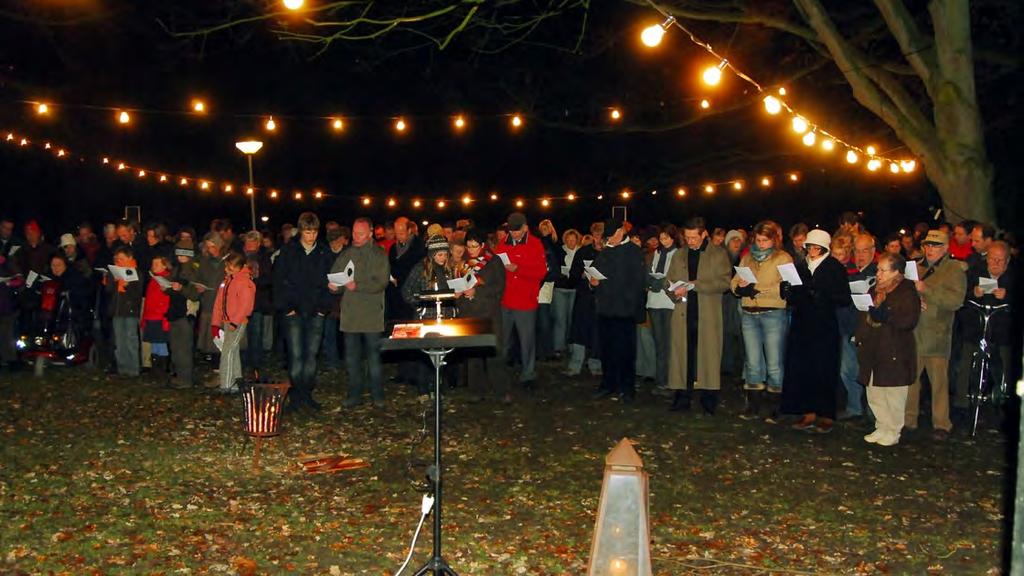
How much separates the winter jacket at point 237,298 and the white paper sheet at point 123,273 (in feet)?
7.30

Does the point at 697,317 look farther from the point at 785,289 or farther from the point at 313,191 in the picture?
the point at 313,191

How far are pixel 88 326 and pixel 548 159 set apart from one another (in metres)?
25.3

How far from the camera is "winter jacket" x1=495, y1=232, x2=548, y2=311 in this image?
13367 millimetres

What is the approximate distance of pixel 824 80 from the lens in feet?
79.2

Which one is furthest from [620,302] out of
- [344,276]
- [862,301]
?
[344,276]

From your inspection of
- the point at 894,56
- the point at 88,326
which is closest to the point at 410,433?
the point at 88,326

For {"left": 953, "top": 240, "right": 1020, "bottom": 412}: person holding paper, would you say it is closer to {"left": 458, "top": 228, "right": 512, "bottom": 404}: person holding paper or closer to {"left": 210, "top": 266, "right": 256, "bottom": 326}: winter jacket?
{"left": 458, "top": 228, "right": 512, "bottom": 404}: person holding paper

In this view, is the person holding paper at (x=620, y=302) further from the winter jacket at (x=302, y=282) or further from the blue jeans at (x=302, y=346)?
the blue jeans at (x=302, y=346)

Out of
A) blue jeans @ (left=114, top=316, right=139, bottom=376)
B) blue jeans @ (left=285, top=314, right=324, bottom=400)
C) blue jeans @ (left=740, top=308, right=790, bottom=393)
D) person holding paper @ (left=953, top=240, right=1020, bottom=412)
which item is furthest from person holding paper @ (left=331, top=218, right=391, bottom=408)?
person holding paper @ (left=953, top=240, right=1020, bottom=412)

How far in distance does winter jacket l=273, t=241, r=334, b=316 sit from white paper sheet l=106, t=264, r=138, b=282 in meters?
3.20

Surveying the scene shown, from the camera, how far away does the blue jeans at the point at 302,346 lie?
1224cm

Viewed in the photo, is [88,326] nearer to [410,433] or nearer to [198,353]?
[198,353]

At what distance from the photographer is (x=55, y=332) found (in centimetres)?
1518

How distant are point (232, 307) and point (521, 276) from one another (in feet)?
11.3
